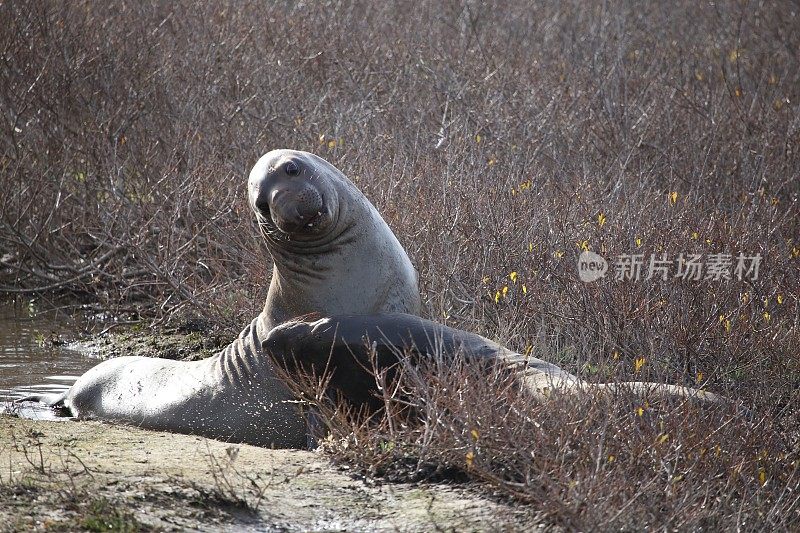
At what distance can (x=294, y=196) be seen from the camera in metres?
6.25

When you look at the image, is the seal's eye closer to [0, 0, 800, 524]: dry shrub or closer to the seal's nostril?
the seal's nostril

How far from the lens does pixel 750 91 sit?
12.8m

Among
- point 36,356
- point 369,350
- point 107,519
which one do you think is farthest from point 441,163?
point 107,519

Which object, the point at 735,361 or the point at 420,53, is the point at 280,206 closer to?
the point at 735,361

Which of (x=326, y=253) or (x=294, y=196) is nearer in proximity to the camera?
(x=294, y=196)

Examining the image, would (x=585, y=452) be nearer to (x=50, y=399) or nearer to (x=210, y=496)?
(x=210, y=496)

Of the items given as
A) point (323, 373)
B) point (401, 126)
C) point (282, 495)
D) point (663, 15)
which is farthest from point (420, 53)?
point (282, 495)

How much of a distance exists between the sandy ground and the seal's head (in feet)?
4.52

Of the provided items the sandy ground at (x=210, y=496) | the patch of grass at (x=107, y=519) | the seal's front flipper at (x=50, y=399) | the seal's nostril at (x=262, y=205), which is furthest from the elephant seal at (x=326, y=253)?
the patch of grass at (x=107, y=519)

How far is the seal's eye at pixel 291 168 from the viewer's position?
6285 millimetres

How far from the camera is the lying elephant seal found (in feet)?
17.7

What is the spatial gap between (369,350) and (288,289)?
1199mm

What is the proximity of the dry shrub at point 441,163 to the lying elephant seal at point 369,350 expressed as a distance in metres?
0.73

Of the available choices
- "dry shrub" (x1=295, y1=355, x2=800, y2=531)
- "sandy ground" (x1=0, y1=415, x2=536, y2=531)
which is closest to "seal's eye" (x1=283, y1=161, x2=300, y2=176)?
"dry shrub" (x1=295, y1=355, x2=800, y2=531)
